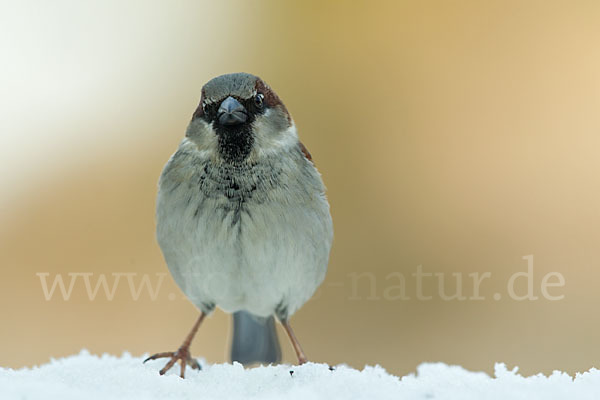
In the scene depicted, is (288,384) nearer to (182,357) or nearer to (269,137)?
(182,357)

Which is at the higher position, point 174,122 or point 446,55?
point 446,55

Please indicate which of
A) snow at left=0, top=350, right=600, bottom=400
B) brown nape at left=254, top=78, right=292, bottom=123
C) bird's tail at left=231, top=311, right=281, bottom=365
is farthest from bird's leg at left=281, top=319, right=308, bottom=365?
brown nape at left=254, top=78, right=292, bottom=123

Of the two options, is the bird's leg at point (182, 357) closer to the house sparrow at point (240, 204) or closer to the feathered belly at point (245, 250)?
the house sparrow at point (240, 204)

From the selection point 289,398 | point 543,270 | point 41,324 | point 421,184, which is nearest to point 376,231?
→ point 421,184

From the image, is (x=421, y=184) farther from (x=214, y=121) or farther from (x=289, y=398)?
(x=289, y=398)

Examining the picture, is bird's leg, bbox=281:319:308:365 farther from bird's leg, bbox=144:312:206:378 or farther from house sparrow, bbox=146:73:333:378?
bird's leg, bbox=144:312:206:378

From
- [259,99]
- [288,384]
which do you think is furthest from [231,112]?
[288,384]
